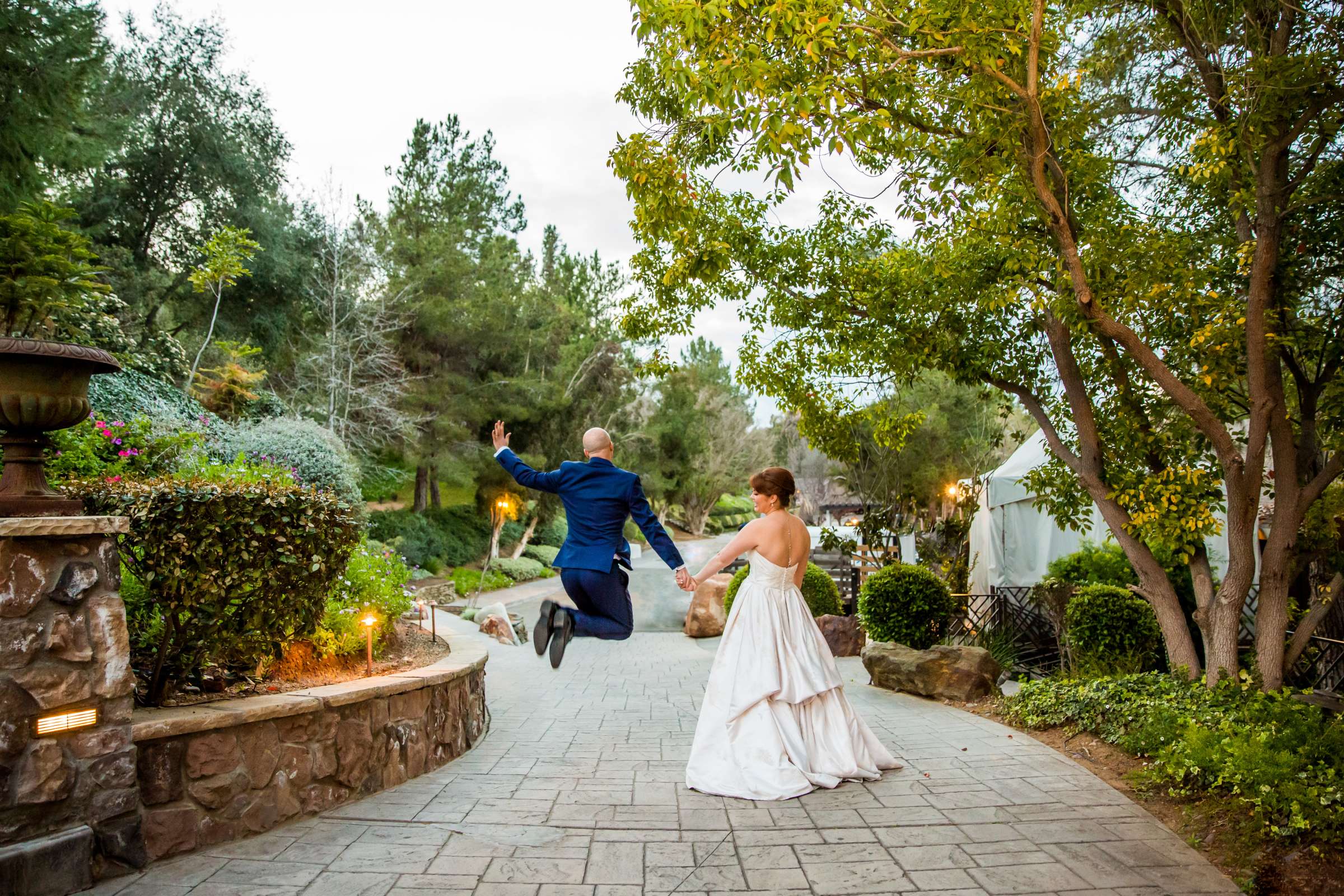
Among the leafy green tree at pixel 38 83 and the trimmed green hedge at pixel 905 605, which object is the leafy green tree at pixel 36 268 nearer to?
the leafy green tree at pixel 38 83

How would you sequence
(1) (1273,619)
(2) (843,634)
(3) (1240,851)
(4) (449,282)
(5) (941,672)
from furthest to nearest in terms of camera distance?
(4) (449,282) → (2) (843,634) → (5) (941,672) → (1) (1273,619) → (3) (1240,851)

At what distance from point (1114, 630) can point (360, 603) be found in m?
6.59

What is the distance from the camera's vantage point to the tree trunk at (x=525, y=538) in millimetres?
24594

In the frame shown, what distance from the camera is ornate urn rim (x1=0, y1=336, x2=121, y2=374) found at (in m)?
3.20

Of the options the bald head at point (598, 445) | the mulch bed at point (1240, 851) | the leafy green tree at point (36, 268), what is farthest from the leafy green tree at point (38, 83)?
the mulch bed at point (1240, 851)

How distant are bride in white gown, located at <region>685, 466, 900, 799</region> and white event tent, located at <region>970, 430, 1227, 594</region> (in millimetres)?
6874

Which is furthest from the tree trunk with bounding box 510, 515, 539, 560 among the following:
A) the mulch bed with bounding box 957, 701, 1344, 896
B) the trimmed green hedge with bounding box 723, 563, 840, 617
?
the mulch bed with bounding box 957, 701, 1344, 896

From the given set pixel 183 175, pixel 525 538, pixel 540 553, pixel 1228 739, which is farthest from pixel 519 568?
pixel 1228 739

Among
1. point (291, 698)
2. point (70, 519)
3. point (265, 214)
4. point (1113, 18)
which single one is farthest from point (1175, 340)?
point (265, 214)

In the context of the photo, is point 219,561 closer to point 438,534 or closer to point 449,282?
point 438,534

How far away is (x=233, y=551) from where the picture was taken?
393cm

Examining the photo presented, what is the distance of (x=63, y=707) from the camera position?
3078 mm

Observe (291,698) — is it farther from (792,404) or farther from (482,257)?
(482,257)

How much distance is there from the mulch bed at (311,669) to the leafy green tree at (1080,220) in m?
3.43
